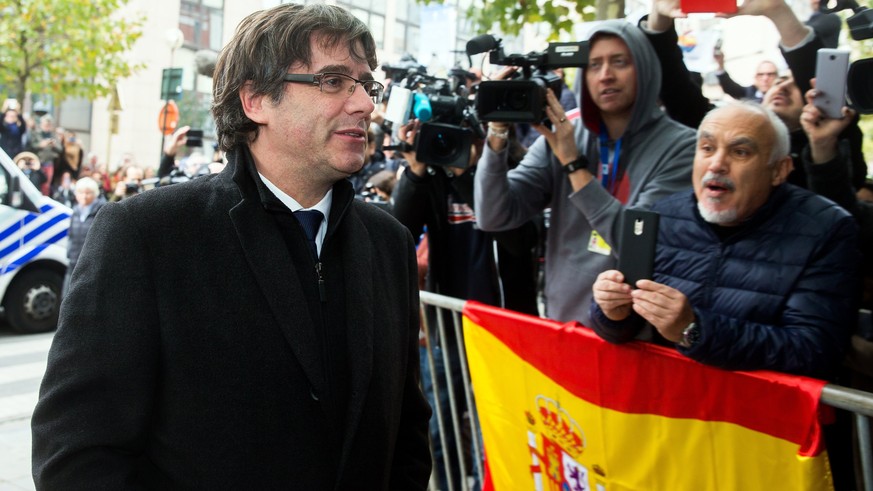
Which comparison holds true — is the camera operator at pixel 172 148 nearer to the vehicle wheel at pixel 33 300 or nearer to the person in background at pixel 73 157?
the vehicle wheel at pixel 33 300

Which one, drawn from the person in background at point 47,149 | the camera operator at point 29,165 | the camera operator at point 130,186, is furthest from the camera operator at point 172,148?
the person in background at point 47,149

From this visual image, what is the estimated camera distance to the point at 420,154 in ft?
14.4

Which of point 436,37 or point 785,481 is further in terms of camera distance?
point 436,37

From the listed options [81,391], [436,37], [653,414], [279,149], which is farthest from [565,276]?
[436,37]

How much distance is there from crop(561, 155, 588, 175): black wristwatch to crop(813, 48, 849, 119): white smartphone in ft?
3.03

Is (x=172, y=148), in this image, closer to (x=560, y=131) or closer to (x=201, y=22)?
(x=560, y=131)

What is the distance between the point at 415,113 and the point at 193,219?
254 centimetres

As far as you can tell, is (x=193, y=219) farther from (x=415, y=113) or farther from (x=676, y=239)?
(x=415, y=113)

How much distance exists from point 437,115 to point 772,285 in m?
2.07

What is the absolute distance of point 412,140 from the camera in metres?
4.50

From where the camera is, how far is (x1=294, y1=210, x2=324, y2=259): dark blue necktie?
2234mm

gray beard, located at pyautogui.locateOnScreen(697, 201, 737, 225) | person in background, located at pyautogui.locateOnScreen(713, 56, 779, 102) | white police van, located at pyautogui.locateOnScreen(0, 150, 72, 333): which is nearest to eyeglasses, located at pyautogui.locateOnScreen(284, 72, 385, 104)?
gray beard, located at pyautogui.locateOnScreen(697, 201, 737, 225)

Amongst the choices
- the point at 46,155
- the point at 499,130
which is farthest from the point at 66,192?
the point at 499,130

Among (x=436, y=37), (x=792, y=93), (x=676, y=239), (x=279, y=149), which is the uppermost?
(x=436, y=37)
